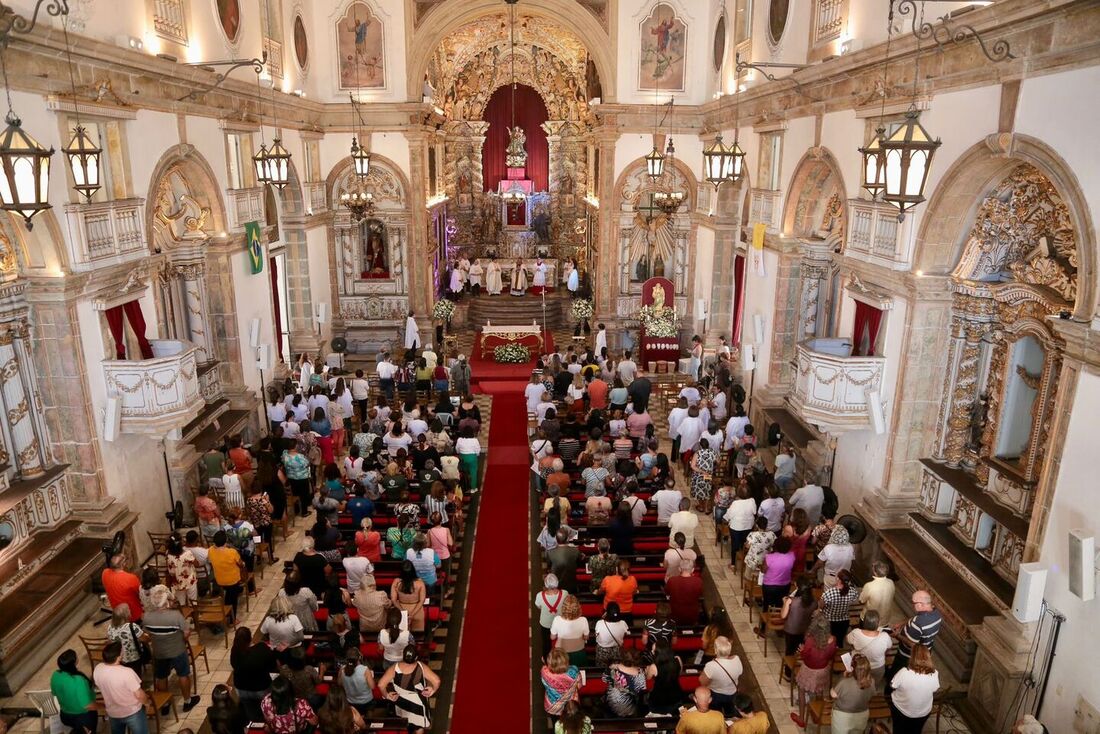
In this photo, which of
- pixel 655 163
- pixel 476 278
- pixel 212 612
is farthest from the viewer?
pixel 476 278

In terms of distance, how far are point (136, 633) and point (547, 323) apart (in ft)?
63.8

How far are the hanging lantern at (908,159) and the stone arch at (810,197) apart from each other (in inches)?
224

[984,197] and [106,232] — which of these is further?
[106,232]

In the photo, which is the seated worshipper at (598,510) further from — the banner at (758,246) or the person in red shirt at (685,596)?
the banner at (758,246)

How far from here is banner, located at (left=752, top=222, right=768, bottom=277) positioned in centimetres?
1603

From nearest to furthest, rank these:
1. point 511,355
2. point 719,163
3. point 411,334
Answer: point 719,163, point 411,334, point 511,355

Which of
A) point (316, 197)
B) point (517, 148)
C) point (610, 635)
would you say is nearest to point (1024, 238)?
point (610, 635)

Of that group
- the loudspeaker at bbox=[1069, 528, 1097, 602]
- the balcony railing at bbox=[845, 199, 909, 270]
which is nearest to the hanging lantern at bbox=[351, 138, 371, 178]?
the balcony railing at bbox=[845, 199, 909, 270]

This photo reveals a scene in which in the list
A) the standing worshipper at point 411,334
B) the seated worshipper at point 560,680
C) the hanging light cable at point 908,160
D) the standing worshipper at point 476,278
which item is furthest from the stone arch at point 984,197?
the standing worshipper at point 476,278

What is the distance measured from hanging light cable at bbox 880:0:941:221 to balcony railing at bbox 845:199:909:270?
2.93m

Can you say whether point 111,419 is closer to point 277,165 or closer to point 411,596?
point 411,596

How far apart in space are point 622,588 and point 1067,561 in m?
4.38

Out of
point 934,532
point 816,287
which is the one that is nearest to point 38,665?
point 934,532

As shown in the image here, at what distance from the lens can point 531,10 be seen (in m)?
22.0
